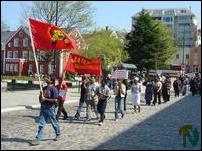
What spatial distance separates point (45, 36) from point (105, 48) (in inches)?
2708

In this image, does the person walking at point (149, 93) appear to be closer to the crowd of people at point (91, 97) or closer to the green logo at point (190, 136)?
the crowd of people at point (91, 97)

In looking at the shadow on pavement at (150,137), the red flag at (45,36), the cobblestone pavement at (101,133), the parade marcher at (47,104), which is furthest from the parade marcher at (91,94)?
the parade marcher at (47,104)

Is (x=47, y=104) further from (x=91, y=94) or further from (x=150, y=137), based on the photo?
(x=91, y=94)

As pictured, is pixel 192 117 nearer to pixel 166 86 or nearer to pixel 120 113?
pixel 120 113

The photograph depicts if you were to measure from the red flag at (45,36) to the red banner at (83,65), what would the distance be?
7.04ft

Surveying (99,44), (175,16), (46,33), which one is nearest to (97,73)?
(46,33)

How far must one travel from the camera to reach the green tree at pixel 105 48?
270 feet

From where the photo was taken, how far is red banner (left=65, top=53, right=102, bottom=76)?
19766 millimetres

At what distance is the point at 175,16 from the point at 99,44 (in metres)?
104

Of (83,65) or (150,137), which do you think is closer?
(150,137)

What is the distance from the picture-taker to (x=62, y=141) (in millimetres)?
12609

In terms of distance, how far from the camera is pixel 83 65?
20.0m

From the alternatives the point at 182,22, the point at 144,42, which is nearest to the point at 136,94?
the point at 144,42

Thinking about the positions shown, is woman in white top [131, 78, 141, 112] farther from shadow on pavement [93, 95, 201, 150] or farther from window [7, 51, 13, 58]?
window [7, 51, 13, 58]
